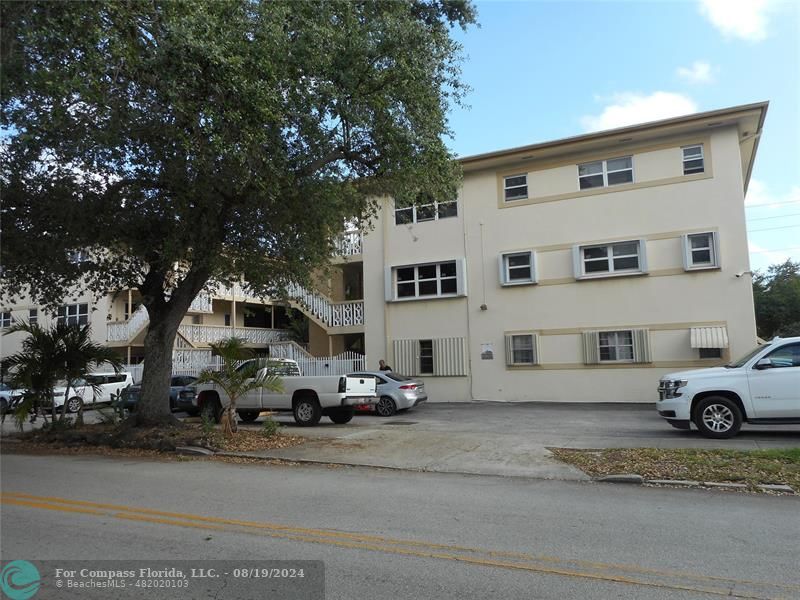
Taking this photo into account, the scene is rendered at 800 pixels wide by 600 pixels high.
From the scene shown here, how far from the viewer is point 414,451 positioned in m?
10.7

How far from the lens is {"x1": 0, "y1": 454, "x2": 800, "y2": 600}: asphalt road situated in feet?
14.5

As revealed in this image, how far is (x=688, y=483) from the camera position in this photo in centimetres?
777

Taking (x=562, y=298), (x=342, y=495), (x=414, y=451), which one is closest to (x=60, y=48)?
(x=342, y=495)

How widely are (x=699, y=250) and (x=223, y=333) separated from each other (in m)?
23.3

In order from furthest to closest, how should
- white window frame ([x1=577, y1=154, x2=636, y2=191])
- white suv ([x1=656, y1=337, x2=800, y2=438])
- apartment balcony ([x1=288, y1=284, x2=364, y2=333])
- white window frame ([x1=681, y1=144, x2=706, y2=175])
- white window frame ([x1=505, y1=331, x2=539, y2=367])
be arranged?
1. apartment balcony ([x1=288, y1=284, x2=364, y2=333])
2. white window frame ([x1=505, y1=331, x2=539, y2=367])
3. white window frame ([x1=577, y1=154, x2=636, y2=191])
4. white window frame ([x1=681, y1=144, x2=706, y2=175])
5. white suv ([x1=656, y1=337, x2=800, y2=438])

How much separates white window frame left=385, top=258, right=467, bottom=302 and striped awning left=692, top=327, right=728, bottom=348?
25.5 feet

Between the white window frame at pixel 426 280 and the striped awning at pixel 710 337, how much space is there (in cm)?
776

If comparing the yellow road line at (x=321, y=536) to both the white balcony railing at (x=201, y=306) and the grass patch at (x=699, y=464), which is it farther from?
the white balcony railing at (x=201, y=306)

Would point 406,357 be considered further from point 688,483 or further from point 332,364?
point 688,483

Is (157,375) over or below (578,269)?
below

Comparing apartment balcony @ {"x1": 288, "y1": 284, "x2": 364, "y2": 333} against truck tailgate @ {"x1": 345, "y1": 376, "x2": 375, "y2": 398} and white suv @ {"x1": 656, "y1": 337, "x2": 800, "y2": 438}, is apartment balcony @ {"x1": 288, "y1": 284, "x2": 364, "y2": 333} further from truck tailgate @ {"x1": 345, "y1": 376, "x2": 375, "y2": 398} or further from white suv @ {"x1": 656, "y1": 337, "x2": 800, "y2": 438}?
white suv @ {"x1": 656, "y1": 337, "x2": 800, "y2": 438}

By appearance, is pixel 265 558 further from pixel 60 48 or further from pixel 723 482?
pixel 60 48

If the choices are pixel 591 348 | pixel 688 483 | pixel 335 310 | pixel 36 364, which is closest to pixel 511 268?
pixel 591 348

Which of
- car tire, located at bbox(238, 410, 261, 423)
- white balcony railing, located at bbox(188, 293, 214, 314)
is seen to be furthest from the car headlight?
white balcony railing, located at bbox(188, 293, 214, 314)
